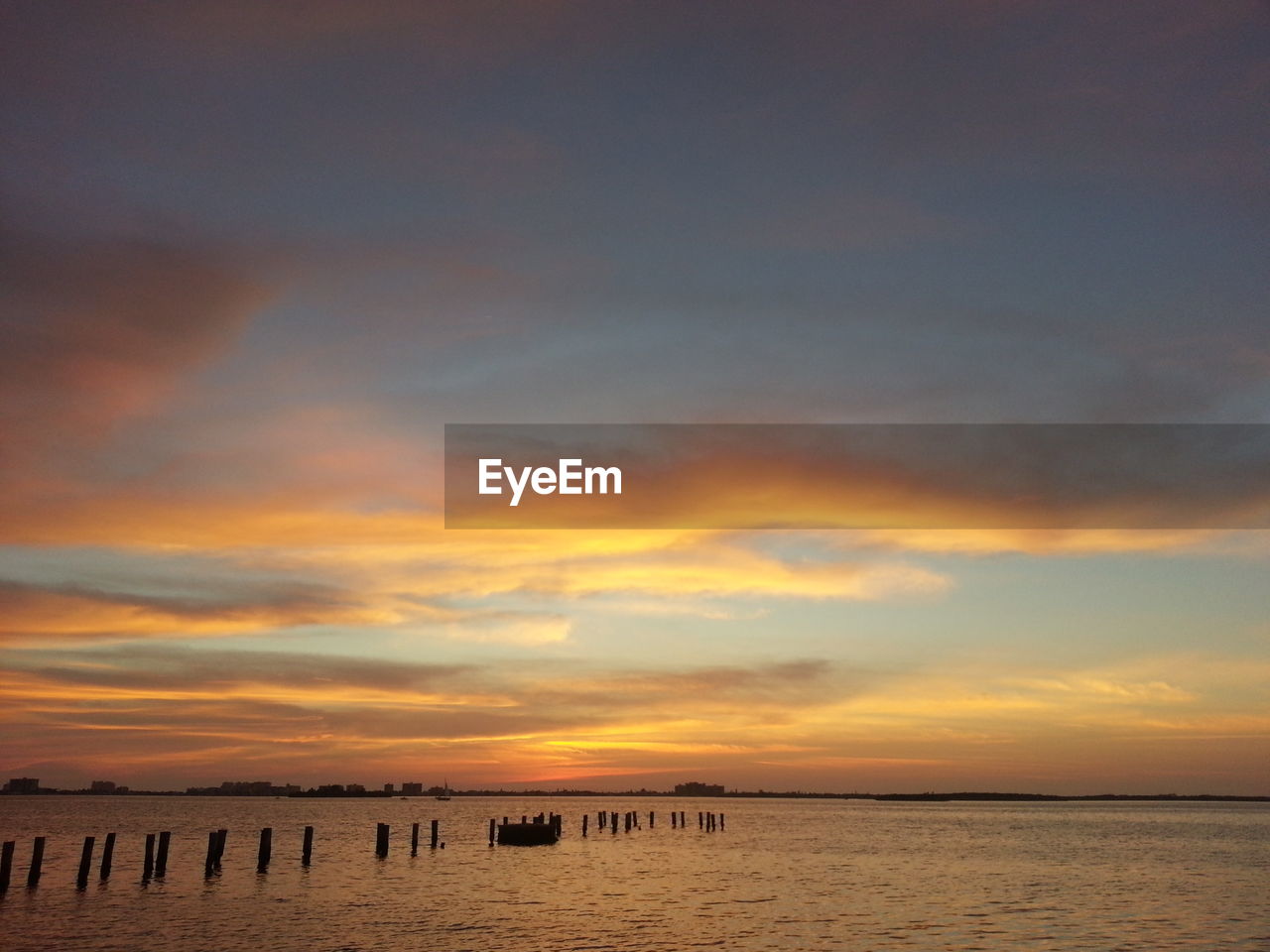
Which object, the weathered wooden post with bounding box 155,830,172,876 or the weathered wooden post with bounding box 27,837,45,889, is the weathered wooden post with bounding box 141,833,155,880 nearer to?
the weathered wooden post with bounding box 155,830,172,876

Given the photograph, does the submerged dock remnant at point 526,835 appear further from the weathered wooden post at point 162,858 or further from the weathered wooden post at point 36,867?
the weathered wooden post at point 36,867

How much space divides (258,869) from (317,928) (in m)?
22.6

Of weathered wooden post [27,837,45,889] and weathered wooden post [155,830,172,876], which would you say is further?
weathered wooden post [155,830,172,876]

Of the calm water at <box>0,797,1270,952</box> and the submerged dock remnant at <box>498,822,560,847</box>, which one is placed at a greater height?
the submerged dock remnant at <box>498,822,560,847</box>

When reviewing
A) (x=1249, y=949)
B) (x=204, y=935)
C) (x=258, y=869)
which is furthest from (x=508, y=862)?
(x=1249, y=949)

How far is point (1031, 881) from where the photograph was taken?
59000 mm

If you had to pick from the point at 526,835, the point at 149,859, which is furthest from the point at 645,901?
the point at 526,835

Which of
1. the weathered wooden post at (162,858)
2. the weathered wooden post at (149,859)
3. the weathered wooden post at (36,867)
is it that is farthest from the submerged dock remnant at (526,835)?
the weathered wooden post at (36,867)

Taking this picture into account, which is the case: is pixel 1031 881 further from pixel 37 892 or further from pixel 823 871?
pixel 37 892

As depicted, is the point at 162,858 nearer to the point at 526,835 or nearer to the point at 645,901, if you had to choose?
the point at 645,901

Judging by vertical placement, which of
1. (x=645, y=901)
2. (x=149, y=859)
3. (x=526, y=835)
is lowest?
(x=645, y=901)

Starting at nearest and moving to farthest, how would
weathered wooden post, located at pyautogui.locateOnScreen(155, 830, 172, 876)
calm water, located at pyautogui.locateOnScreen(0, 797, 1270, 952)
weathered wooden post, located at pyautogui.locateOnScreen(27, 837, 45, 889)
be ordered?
calm water, located at pyautogui.locateOnScreen(0, 797, 1270, 952) < weathered wooden post, located at pyautogui.locateOnScreen(27, 837, 45, 889) < weathered wooden post, located at pyautogui.locateOnScreen(155, 830, 172, 876)

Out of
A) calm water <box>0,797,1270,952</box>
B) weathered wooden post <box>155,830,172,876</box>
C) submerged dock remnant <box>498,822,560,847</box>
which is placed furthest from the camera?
submerged dock remnant <box>498,822,560,847</box>

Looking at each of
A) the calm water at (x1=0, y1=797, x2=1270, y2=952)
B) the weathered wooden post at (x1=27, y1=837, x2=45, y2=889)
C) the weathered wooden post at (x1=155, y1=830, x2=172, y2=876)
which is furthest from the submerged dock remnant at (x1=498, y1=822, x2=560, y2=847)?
the weathered wooden post at (x1=27, y1=837, x2=45, y2=889)
